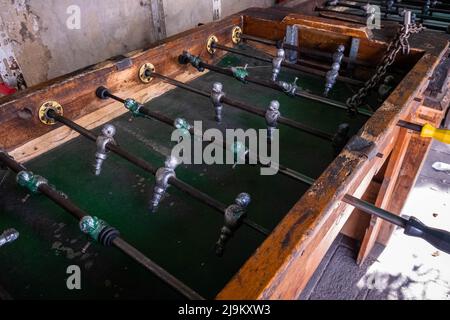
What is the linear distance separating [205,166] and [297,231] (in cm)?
85

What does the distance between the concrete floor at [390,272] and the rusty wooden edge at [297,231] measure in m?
1.85

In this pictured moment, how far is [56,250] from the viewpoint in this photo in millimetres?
1292

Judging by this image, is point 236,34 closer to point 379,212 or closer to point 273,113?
point 273,113

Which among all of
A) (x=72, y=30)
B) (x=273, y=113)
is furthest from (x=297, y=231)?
(x=72, y=30)

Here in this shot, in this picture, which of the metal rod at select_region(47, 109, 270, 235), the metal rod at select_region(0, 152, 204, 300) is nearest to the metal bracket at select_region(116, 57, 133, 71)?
the metal rod at select_region(47, 109, 270, 235)

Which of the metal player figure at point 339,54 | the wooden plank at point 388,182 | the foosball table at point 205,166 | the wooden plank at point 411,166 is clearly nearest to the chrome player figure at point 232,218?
the foosball table at point 205,166

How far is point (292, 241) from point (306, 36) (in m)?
1.92

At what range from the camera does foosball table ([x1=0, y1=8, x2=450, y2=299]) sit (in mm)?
1063

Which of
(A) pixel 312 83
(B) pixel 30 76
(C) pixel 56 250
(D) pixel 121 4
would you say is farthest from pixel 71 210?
(D) pixel 121 4

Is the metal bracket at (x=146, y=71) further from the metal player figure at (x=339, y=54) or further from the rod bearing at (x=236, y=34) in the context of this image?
the metal player figure at (x=339, y=54)

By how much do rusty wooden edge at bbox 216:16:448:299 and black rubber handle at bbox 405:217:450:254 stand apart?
0.69 feet

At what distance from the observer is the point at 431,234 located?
980 mm

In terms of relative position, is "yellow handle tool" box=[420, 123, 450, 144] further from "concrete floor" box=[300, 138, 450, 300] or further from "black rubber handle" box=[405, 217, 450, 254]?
"concrete floor" box=[300, 138, 450, 300]

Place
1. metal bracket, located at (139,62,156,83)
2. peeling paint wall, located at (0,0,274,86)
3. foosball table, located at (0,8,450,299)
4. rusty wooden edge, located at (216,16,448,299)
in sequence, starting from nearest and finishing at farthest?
rusty wooden edge, located at (216,16,448,299), foosball table, located at (0,8,450,299), metal bracket, located at (139,62,156,83), peeling paint wall, located at (0,0,274,86)
